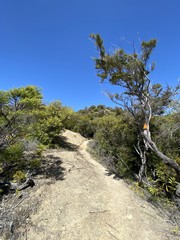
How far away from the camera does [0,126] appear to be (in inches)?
244

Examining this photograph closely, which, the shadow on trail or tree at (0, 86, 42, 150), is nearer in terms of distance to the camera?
tree at (0, 86, 42, 150)

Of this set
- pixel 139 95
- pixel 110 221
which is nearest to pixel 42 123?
pixel 139 95

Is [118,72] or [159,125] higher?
[118,72]

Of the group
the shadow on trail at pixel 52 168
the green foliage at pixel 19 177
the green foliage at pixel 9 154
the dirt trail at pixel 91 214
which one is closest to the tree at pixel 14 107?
the green foliage at pixel 9 154

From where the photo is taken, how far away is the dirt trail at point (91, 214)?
4.12 meters

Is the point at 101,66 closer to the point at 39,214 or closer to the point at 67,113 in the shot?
the point at 67,113

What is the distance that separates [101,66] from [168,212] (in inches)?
293

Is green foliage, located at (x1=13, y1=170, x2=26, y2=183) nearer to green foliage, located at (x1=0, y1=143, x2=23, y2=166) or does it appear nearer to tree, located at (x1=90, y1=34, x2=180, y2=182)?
green foliage, located at (x1=0, y1=143, x2=23, y2=166)

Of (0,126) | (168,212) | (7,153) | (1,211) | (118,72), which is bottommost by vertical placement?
(1,211)

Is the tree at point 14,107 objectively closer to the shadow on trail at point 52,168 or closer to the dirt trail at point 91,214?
the shadow on trail at point 52,168

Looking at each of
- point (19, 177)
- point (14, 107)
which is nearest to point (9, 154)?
point (19, 177)

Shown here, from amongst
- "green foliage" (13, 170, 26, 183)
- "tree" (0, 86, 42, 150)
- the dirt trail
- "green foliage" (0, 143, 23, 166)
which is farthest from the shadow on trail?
"tree" (0, 86, 42, 150)

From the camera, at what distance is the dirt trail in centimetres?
412

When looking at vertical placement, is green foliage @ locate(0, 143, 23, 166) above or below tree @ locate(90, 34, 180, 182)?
below
